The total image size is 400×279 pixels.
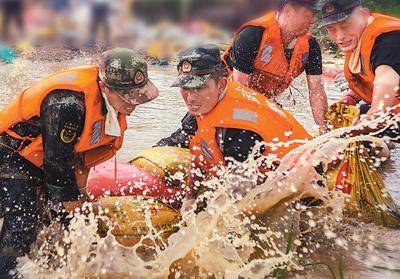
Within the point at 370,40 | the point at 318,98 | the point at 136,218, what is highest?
the point at 370,40

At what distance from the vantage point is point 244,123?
3822 millimetres

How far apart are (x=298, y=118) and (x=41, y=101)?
4.83 m

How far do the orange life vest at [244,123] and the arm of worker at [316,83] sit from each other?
4.30ft

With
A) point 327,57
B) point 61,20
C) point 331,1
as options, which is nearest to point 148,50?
point 61,20

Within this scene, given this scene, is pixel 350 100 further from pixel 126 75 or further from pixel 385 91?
pixel 126 75

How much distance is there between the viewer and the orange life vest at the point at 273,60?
493cm

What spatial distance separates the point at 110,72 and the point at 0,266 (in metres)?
1.27

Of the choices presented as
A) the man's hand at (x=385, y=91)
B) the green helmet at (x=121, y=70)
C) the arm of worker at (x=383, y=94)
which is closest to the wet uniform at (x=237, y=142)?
the green helmet at (x=121, y=70)

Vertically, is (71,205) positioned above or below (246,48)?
below

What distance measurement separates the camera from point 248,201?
3779 mm

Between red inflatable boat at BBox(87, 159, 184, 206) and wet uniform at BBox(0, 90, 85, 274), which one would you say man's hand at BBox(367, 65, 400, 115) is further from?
wet uniform at BBox(0, 90, 85, 274)

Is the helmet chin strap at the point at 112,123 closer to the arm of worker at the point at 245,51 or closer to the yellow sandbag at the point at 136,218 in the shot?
the yellow sandbag at the point at 136,218

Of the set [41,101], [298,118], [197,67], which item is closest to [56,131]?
[41,101]

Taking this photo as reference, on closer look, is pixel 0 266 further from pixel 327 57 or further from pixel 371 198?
pixel 327 57
